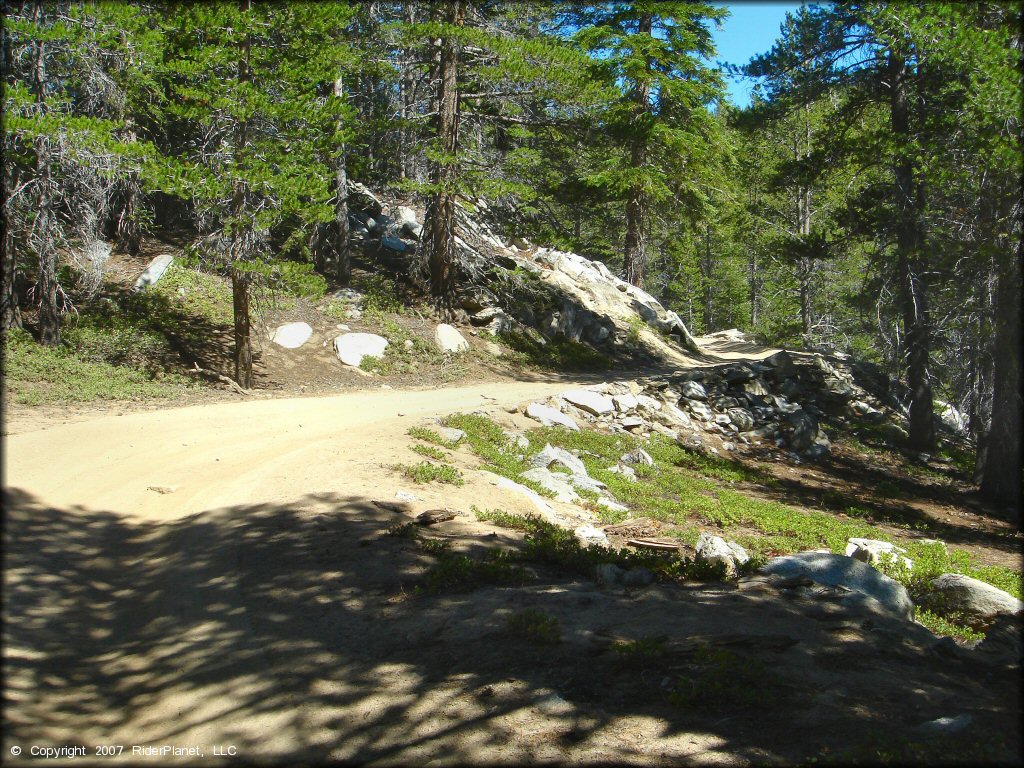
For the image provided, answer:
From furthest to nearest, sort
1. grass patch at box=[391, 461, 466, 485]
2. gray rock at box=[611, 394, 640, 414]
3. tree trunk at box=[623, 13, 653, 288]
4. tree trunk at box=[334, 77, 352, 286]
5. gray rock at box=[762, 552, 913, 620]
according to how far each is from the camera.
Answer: tree trunk at box=[623, 13, 653, 288] → tree trunk at box=[334, 77, 352, 286] → gray rock at box=[611, 394, 640, 414] → grass patch at box=[391, 461, 466, 485] → gray rock at box=[762, 552, 913, 620]

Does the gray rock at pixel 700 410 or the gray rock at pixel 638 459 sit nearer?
the gray rock at pixel 638 459

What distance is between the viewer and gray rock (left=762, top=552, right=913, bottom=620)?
6.53m

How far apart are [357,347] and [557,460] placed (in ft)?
26.2

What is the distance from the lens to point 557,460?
12.2m

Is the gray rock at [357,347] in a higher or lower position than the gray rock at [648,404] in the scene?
higher

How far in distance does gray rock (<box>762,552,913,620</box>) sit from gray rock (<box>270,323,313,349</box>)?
1363 cm

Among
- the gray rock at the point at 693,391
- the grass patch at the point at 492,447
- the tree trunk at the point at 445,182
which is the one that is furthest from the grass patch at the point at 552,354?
the grass patch at the point at 492,447

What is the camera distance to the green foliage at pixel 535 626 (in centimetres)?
521

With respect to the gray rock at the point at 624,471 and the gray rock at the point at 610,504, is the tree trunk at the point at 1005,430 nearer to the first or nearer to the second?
the gray rock at the point at 624,471

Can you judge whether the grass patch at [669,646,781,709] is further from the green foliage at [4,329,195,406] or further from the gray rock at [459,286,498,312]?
the gray rock at [459,286,498,312]

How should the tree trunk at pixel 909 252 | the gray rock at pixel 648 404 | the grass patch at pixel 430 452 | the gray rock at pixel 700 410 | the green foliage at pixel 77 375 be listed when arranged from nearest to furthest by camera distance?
1. the grass patch at pixel 430 452
2. the green foliage at pixel 77 375
3. the tree trunk at pixel 909 252
4. the gray rock at pixel 648 404
5. the gray rock at pixel 700 410

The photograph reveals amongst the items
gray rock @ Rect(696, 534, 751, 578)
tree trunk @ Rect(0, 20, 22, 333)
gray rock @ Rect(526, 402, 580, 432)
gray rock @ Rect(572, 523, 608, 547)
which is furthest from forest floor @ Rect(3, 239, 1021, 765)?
tree trunk @ Rect(0, 20, 22, 333)

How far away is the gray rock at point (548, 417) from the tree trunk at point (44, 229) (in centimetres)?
1025

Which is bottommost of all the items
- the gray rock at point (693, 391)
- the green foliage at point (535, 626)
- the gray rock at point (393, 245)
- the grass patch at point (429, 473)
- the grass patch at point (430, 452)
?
the green foliage at point (535, 626)
